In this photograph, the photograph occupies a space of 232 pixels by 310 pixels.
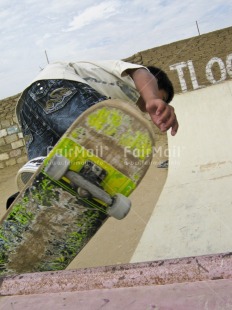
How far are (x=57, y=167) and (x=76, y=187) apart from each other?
129 mm

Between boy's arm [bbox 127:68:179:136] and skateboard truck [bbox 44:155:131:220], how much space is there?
1.12 ft

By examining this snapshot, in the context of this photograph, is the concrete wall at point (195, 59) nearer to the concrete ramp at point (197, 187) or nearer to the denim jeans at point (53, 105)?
the concrete ramp at point (197, 187)

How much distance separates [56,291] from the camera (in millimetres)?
1016

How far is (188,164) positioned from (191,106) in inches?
68.3

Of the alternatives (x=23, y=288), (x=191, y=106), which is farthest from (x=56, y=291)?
(x=191, y=106)

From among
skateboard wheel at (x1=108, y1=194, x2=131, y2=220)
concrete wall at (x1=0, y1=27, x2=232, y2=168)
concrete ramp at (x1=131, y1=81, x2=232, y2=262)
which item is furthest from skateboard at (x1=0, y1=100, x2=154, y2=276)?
concrete wall at (x1=0, y1=27, x2=232, y2=168)

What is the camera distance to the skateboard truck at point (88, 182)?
56.8 inches

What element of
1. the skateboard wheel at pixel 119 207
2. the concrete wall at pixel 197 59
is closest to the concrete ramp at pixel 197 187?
the concrete wall at pixel 197 59

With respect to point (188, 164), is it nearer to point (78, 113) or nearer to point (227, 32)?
point (78, 113)

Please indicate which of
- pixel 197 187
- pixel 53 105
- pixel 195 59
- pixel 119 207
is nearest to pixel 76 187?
pixel 119 207

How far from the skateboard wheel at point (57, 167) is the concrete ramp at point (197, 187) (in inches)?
41.1

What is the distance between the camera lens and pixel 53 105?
5.61 ft

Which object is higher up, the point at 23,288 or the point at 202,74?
the point at 23,288

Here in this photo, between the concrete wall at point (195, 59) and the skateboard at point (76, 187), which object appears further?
the concrete wall at point (195, 59)
